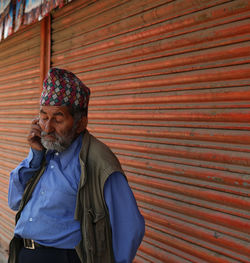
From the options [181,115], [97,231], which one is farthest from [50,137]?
[181,115]

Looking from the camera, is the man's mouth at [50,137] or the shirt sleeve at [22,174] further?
the shirt sleeve at [22,174]

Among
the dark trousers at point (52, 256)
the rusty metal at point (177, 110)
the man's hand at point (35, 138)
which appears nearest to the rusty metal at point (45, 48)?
the rusty metal at point (177, 110)

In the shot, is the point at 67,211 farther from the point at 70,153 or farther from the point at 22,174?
the point at 22,174

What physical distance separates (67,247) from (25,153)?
3.19m

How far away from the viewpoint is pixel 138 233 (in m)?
1.69

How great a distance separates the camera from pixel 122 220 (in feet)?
5.58

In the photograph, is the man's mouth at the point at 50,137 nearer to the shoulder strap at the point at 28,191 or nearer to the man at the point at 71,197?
the man at the point at 71,197

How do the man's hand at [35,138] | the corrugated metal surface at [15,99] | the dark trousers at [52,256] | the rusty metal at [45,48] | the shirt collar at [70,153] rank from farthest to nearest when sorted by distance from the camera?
the corrugated metal surface at [15,99] → the rusty metal at [45,48] → the man's hand at [35,138] → the shirt collar at [70,153] → the dark trousers at [52,256]

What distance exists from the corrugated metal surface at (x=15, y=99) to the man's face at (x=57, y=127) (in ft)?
8.88

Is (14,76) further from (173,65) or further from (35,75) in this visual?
(173,65)

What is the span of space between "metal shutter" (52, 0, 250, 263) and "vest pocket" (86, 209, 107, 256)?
2.75ft

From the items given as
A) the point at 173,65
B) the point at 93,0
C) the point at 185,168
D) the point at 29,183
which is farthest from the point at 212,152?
the point at 93,0

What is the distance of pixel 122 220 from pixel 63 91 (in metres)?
0.90

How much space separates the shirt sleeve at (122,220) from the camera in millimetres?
1688
